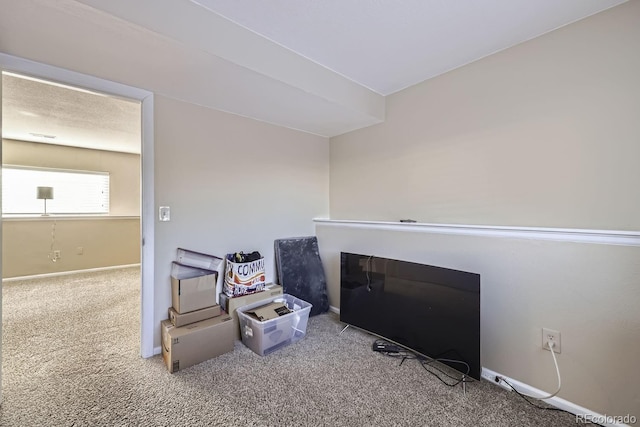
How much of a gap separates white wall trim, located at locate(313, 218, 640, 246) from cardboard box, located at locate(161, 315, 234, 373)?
1720 millimetres

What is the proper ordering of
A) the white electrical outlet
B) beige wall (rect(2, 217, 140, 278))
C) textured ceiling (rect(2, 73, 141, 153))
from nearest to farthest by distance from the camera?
1. the white electrical outlet
2. textured ceiling (rect(2, 73, 141, 153))
3. beige wall (rect(2, 217, 140, 278))

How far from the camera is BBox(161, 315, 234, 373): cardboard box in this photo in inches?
75.7

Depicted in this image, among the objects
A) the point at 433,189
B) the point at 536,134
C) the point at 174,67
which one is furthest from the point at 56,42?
the point at 536,134

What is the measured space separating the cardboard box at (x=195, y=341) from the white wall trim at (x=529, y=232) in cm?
172

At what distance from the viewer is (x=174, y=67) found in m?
1.74

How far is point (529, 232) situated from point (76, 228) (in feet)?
21.5

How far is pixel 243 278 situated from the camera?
8.02ft

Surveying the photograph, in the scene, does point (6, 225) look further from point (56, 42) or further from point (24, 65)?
point (56, 42)

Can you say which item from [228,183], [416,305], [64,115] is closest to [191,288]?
[228,183]

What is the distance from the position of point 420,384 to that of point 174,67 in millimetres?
2776

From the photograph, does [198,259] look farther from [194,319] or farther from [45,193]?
[45,193]

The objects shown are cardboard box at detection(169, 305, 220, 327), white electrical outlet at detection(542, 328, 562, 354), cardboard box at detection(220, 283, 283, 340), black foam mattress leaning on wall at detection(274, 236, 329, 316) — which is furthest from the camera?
black foam mattress leaning on wall at detection(274, 236, 329, 316)

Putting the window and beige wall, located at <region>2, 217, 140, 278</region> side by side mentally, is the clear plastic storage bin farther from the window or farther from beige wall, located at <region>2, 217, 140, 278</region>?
the window

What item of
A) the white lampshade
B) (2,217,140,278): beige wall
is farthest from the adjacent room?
the white lampshade
